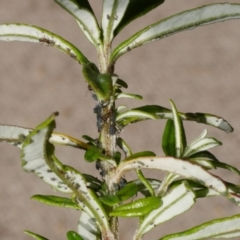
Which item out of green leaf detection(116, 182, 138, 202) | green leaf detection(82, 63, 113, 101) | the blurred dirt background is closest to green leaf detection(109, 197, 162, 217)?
green leaf detection(116, 182, 138, 202)

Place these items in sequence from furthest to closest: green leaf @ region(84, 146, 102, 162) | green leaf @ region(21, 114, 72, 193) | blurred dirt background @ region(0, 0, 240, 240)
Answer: blurred dirt background @ region(0, 0, 240, 240), green leaf @ region(84, 146, 102, 162), green leaf @ region(21, 114, 72, 193)

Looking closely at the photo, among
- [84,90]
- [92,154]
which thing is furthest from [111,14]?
[84,90]

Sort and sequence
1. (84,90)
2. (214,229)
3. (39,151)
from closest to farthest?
1. (39,151)
2. (214,229)
3. (84,90)

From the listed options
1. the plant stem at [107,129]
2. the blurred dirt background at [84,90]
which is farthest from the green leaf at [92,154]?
the blurred dirt background at [84,90]

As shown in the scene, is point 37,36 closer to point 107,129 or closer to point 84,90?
point 107,129

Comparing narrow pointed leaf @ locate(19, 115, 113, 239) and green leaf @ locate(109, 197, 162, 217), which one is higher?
narrow pointed leaf @ locate(19, 115, 113, 239)

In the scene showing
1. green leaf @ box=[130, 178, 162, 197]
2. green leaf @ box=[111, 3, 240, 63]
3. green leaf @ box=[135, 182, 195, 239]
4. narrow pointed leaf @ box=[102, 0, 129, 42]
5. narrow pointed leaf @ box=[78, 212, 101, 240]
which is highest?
narrow pointed leaf @ box=[102, 0, 129, 42]

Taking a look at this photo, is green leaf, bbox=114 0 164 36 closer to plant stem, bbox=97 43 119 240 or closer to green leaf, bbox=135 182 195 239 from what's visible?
plant stem, bbox=97 43 119 240

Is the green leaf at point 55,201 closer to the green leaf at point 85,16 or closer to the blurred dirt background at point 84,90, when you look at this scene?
the green leaf at point 85,16

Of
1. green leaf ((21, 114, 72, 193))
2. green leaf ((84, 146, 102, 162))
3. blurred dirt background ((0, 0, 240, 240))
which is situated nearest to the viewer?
green leaf ((21, 114, 72, 193))
